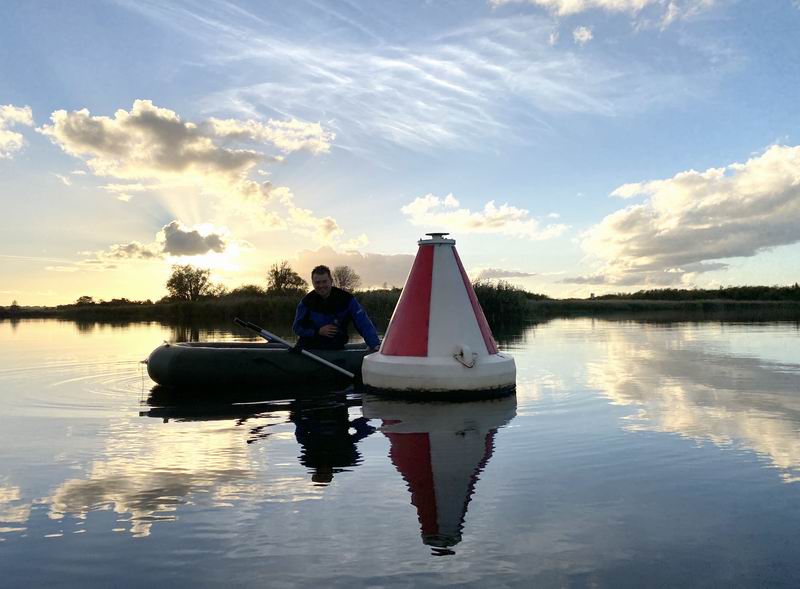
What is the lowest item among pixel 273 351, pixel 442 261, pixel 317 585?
pixel 317 585

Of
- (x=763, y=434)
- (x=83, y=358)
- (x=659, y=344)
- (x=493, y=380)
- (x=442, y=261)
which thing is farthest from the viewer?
(x=659, y=344)

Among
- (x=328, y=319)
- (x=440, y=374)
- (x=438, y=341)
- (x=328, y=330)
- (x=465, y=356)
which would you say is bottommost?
(x=440, y=374)

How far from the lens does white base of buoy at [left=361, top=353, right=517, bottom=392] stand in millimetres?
7676

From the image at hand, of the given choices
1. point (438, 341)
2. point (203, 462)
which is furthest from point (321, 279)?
point (203, 462)

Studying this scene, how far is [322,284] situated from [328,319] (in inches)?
21.6

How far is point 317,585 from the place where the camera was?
2549 millimetres

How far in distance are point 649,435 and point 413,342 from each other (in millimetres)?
3199

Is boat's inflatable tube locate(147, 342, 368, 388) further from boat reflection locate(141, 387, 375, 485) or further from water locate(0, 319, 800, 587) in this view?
water locate(0, 319, 800, 587)

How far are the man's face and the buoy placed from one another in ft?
3.71

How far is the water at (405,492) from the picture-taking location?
8.96 feet

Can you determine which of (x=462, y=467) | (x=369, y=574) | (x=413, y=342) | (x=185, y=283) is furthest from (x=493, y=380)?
(x=185, y=283)

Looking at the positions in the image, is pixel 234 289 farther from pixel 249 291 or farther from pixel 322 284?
pixel 322 284

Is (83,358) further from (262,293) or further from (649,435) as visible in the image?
(262,293)

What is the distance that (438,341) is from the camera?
26.0ft
